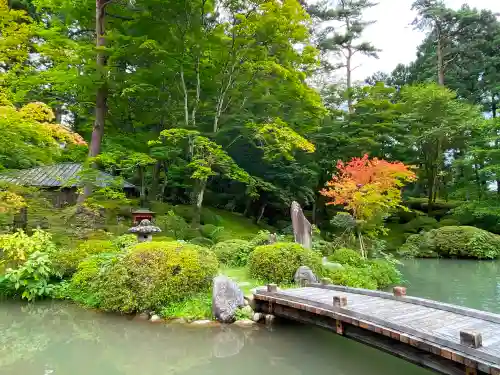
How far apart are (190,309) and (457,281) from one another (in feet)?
27.0

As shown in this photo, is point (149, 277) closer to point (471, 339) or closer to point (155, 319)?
point (155, 319)

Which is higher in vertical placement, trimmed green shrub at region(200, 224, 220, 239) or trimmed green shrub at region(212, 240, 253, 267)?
trimmed green shrub at region(200, 224, 220, 239)

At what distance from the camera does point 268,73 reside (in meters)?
14.5

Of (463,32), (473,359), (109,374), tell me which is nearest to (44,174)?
(109,374)

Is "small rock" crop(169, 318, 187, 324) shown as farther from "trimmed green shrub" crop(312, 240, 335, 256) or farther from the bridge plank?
"trimmed green shrub" crop(312, 240, 335, 256)

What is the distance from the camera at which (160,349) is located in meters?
5.57

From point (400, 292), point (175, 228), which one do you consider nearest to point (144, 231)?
point (175, 228)

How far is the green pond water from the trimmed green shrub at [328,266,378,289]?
2.24 m

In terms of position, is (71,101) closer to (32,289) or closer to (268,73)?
(268,73)

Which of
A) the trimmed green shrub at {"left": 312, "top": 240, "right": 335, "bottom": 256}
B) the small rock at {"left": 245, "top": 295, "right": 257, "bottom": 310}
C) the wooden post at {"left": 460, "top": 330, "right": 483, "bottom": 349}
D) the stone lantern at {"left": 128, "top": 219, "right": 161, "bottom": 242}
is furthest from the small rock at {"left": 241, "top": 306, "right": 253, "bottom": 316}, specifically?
the trimmed green shrub at {"left": 312, "top": 240, "right": 335, "bottom": 256}

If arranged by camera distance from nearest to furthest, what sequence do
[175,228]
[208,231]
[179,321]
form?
[179,321] < [175,228] < [208,231]

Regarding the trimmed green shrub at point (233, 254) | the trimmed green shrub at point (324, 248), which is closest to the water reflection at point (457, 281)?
the trimmed green shrub at point (324, 248)

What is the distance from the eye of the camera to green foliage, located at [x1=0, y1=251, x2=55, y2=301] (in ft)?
25.5

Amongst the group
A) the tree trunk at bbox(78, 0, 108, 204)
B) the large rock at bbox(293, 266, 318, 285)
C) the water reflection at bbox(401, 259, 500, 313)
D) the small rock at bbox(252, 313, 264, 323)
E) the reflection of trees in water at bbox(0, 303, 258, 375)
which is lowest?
the reflection of trees in water at bbox(0, 303, 258, 375)
